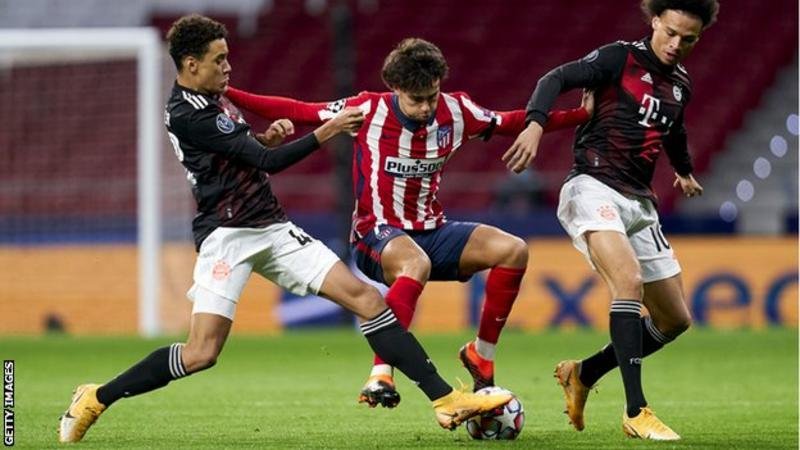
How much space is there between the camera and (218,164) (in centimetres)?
727

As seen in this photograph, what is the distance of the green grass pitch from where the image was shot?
7250 millimetres

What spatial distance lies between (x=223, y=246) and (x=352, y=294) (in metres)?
0.63

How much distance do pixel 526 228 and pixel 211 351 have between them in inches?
429

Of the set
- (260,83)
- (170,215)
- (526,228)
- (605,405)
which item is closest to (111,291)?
(170,215)

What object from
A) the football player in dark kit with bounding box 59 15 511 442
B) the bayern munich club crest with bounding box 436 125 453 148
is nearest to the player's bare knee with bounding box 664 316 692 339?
the football player in dark kit with bounding box 59 15 511 442

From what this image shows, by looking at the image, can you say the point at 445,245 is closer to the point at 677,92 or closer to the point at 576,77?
the point at 576,77

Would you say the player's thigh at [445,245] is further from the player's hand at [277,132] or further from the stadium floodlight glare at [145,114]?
the stadium floodlight glare at [145,114]

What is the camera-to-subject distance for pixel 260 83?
22.5 meters

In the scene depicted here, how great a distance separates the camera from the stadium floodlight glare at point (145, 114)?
16.1 metres

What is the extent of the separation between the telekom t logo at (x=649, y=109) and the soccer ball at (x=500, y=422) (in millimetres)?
1517

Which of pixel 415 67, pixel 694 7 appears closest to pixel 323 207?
pixel 415 67

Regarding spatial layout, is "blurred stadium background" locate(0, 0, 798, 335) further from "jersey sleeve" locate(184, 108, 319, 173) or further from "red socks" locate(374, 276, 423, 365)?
"jersey sleeve" locate(184, 108, 319, 173)

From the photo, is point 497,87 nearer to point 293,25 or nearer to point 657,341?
point 293,25

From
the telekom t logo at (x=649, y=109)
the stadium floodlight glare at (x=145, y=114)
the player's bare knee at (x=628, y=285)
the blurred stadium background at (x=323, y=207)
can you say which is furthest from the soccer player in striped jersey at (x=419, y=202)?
the blurred stadium background at (x=323, y=207)
